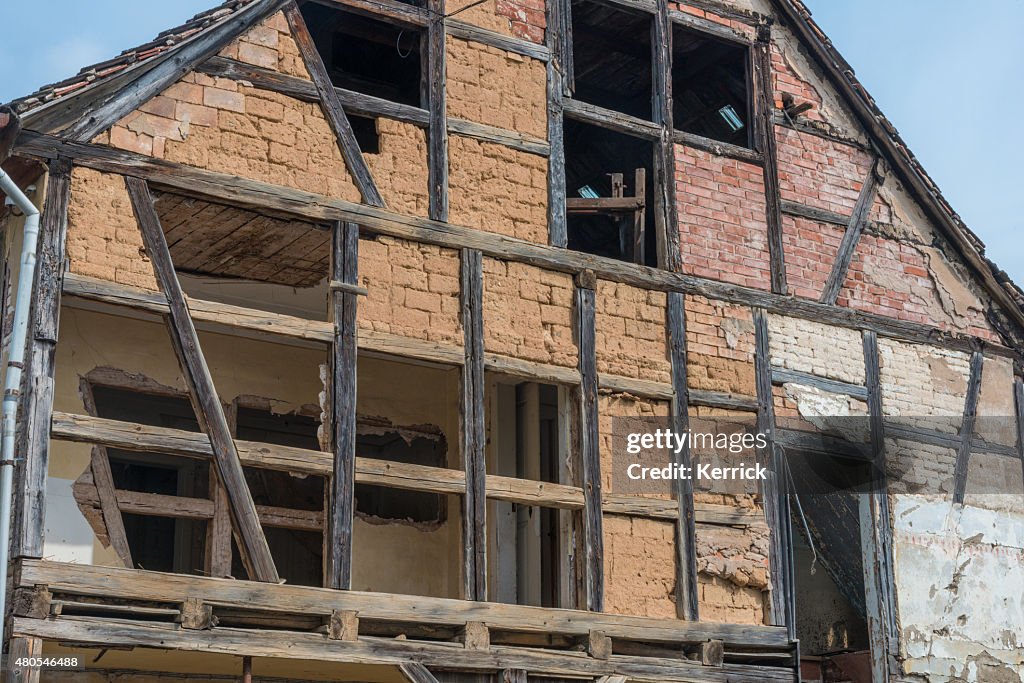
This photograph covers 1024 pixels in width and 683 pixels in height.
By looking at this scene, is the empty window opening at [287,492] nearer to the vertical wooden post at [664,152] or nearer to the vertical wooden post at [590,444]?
the vertical wooden post at [590,444]

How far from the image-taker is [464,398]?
1118cm

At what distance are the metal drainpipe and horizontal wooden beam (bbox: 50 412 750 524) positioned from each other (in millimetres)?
331

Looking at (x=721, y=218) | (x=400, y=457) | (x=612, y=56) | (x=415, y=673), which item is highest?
(x=612, y=56)

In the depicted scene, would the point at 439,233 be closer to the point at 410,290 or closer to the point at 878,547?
the point at 410,290

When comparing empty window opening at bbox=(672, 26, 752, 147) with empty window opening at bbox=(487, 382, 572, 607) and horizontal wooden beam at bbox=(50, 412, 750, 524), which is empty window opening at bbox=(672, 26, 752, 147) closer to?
empty window opening at bbox=(487, 382, 572, 607)

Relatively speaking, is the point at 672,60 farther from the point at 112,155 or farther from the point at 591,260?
the point at 112,155

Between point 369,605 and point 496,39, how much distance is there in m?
5.08

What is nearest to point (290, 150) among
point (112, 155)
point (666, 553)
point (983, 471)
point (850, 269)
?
point (112, 155)

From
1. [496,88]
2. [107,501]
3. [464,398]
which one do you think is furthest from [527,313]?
[107,501]

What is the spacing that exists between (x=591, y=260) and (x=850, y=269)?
3157 mm

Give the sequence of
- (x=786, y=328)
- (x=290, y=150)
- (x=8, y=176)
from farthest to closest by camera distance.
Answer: (x=786, y=328) → (x=290, y=150) → (x=8, y=176)

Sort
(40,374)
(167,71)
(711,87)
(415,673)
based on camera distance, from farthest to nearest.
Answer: (711,87)
(167,71)
(415,673)
(40,374)

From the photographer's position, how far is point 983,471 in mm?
13930

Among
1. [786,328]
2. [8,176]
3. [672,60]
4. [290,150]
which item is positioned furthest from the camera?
[672,60]
